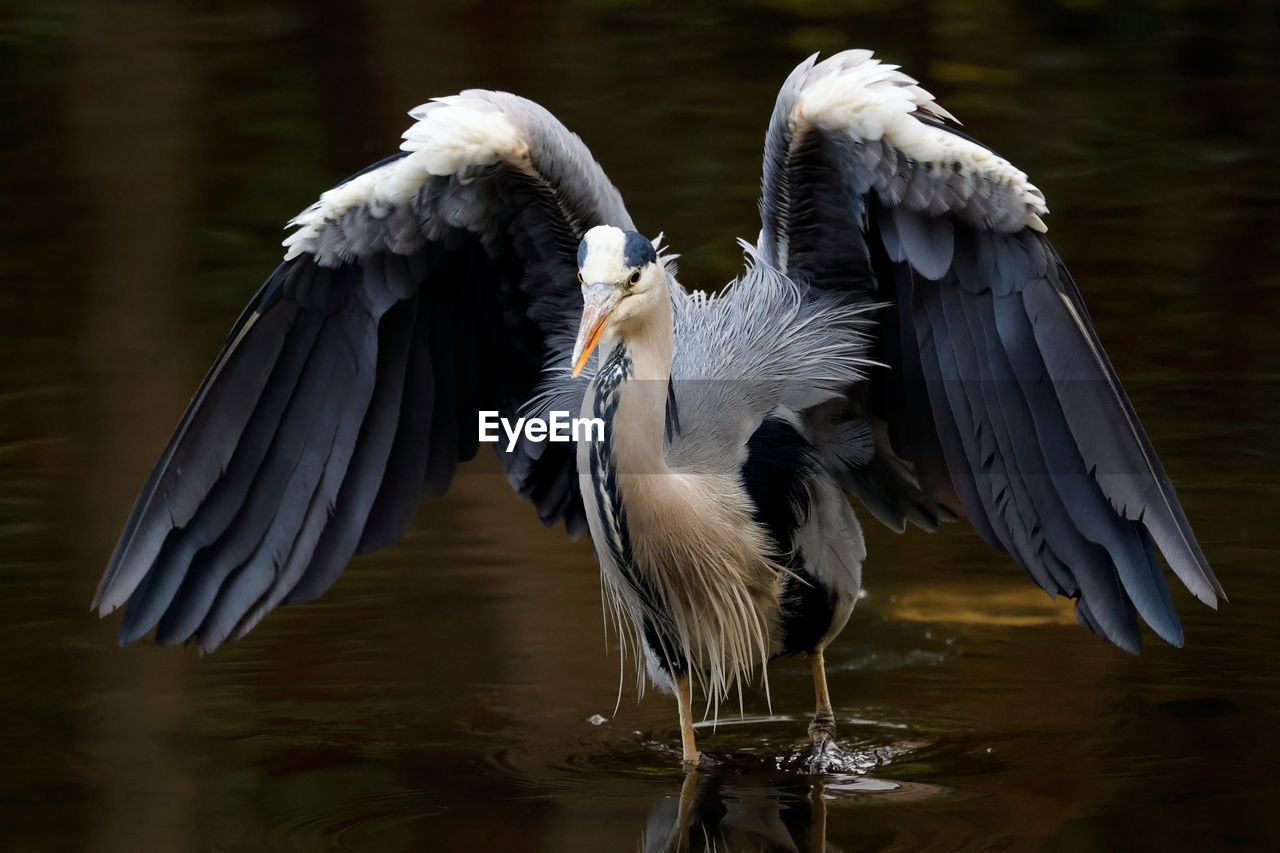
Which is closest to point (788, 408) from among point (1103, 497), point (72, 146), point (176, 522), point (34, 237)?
point (1103, 497)

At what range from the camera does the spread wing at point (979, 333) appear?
14.1 ft

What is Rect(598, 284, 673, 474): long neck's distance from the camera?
4.25 m

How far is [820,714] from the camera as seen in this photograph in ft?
15.8

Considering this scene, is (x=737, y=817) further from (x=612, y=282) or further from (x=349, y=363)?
(x=349, y=363)

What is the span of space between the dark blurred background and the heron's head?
1134mm

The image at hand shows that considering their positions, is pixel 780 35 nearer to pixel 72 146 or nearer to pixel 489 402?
pixel 72 146

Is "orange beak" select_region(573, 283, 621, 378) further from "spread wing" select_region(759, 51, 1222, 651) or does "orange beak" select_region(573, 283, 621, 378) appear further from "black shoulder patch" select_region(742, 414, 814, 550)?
"black shoulder patch" select_region(742, 414, 814, 550)

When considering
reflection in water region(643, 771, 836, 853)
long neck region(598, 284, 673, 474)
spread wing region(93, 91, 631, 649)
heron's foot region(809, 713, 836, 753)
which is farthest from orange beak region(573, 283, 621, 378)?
heron's foot region(809, 713, 836, 753)

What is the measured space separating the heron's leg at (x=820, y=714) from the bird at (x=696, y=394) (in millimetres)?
21

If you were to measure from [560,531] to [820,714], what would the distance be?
2.06 meters

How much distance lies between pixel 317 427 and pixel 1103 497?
6.61ft

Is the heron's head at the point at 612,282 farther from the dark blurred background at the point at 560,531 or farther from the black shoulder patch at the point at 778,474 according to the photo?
the dark blurred background at the point at 560,531

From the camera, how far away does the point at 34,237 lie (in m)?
9.33

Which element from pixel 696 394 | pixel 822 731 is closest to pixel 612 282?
pixel 696 394
